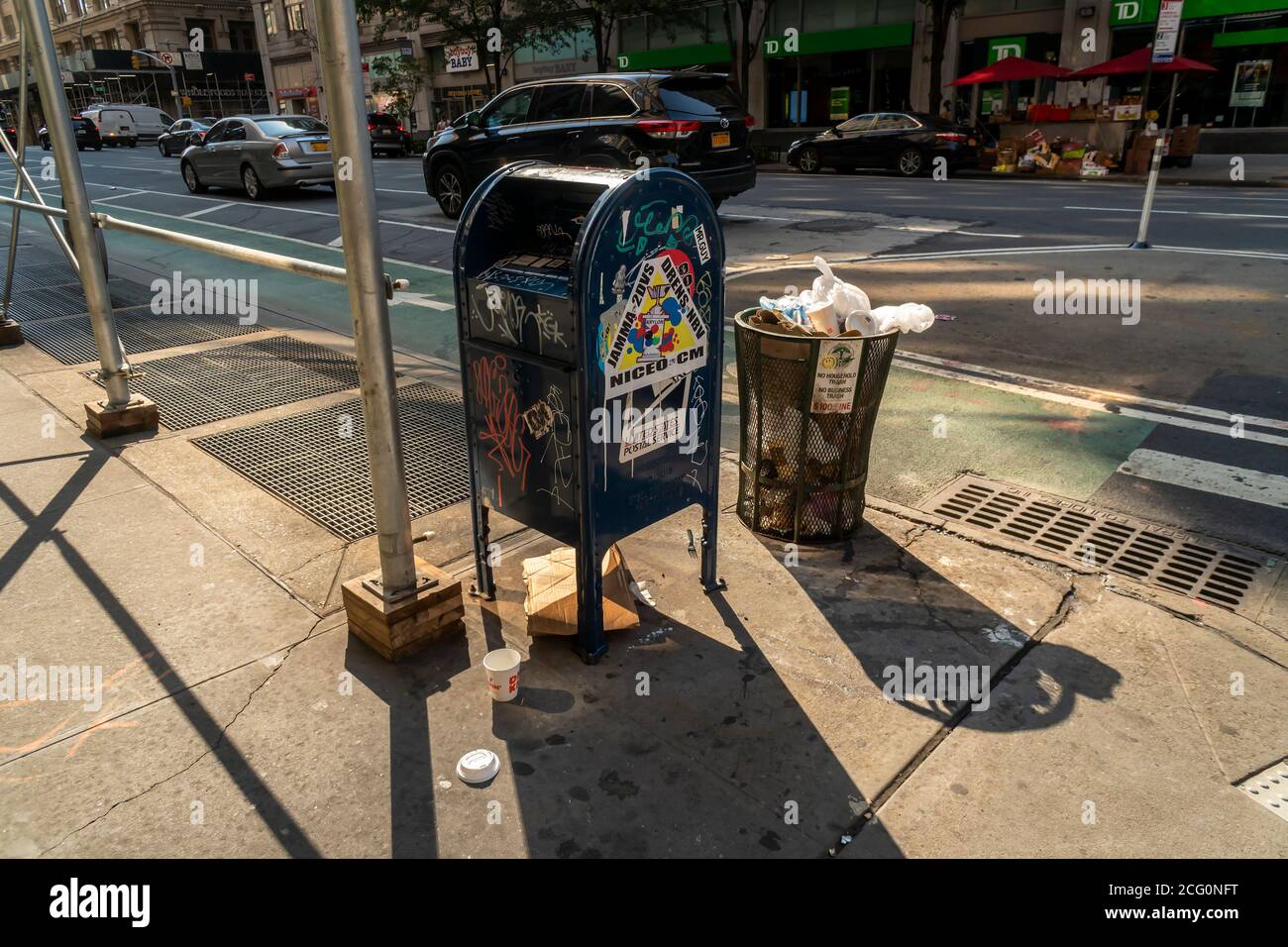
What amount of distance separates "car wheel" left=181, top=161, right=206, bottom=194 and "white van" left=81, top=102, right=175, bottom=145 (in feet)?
96.1

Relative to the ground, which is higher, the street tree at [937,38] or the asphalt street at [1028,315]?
the street tree at [937,38]

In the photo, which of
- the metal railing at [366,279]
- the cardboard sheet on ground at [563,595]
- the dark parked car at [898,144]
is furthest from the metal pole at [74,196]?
the dark parked car at [898,144]

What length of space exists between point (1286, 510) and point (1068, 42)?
89.7 feet

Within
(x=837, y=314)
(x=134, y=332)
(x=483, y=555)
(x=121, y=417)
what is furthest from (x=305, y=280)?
(x=837, y=314)

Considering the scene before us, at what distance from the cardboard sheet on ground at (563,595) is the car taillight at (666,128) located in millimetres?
8735

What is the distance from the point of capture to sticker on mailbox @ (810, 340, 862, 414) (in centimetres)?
388

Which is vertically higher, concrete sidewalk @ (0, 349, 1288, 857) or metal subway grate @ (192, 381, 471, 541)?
metal subway grate @ (192, 381, 471, 541)

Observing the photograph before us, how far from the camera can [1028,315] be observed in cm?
785

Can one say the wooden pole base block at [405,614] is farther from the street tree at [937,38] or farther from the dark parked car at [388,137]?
the dark parked car at [388,137]

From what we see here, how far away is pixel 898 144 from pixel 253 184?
14237mm

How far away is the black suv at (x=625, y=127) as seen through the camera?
36.9ft

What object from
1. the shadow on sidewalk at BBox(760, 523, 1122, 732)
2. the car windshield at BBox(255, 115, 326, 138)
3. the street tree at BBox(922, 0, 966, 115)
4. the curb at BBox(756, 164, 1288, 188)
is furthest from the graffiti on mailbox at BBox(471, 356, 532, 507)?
the street tree at BBox(922, 0, 966, 115)

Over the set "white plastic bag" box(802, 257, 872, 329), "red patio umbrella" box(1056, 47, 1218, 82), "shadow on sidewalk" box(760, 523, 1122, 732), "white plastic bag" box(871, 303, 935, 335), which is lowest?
"shadow on sidewalk" box(760, 523, 1122, 732)

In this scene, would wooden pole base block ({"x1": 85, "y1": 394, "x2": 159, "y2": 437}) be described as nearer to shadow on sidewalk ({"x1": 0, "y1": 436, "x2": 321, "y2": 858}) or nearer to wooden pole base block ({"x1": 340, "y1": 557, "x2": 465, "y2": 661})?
shadow on sidewalk ({"x1": 0, "y1": 436, "x2": 321, "y2": 858})
